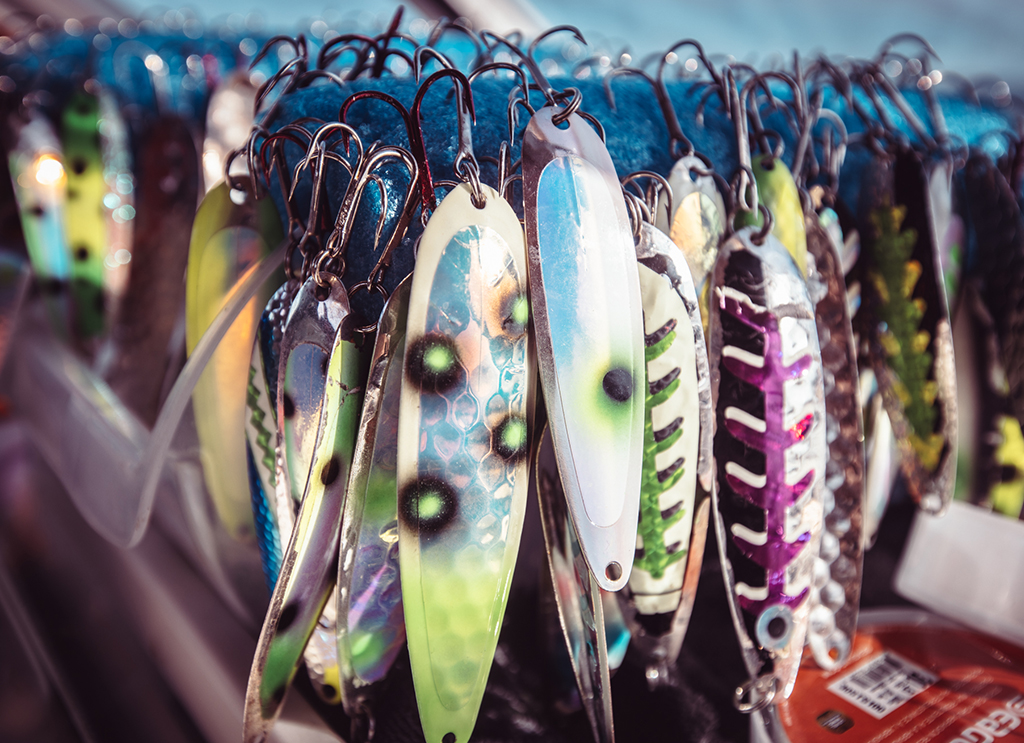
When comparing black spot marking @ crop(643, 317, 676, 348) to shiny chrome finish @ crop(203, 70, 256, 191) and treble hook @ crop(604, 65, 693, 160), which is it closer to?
treble hook @ crop(604, 65, 693, 160)

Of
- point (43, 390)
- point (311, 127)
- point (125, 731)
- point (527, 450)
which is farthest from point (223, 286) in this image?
point (43, 390)

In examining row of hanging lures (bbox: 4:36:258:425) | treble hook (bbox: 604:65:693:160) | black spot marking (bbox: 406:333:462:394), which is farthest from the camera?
row of hanging lures (bbox: 4:36:258:425)

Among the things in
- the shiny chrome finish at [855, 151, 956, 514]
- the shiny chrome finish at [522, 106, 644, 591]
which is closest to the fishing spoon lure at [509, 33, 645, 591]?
the shiny chrome finish at [522, 106, 644, 591]

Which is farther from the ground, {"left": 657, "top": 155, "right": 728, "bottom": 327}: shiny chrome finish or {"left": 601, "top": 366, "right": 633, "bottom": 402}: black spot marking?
{"left": 657, "top": 155, "right": 728, "bottom": 327}: shiny chrome finish

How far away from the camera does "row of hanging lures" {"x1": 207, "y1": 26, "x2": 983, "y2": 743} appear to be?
26 cm

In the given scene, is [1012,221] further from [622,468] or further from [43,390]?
[43,390]

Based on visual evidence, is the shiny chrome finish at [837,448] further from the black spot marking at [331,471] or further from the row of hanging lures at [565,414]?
the black spot marking at [331,471]

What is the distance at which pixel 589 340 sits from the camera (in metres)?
0.26

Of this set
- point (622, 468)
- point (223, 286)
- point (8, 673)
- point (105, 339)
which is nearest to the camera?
point (622, 468)

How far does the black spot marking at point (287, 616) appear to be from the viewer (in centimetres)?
29

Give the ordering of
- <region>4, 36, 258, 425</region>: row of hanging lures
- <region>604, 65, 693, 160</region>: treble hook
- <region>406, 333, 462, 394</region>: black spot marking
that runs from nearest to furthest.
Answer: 1. <region>406, 333, 462, 394</region>: black spot marking
2. <region>604, 65, 693, 160</region>: treble hook
3. <region>4, 36, 258, 425</region>: row of hanging lures

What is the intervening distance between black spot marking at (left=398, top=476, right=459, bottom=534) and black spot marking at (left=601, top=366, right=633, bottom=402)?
81 mm

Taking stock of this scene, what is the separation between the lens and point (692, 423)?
0.31m

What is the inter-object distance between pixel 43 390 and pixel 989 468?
3.05 feet
